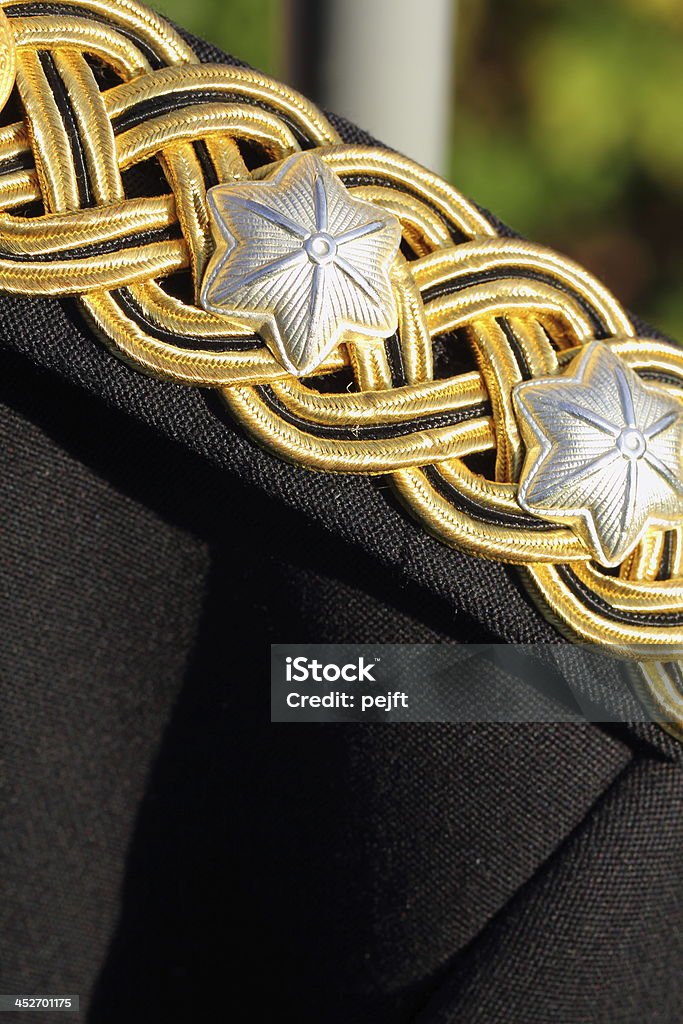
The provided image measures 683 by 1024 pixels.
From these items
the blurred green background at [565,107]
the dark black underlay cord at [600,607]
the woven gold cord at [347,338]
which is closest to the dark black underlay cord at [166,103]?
the woven gold cord at [347,338]

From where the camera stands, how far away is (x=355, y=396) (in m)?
0.48

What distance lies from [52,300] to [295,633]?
223mm

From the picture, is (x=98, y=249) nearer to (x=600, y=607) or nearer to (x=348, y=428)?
(x=348, y=428)

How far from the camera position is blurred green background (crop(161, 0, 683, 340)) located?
260 cm

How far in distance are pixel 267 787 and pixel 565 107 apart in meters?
2.33

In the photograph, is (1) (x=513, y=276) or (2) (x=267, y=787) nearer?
(1) (x=513, y=276)

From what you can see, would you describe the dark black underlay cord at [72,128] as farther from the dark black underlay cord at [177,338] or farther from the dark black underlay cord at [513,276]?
the dark black underlay cord at [513,276]

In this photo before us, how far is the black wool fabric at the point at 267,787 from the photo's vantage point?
1.82 ft

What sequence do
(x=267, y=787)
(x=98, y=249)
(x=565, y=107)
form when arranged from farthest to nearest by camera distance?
(x=565, y=107) < (x=267, y=787) < (x=98, y=249)

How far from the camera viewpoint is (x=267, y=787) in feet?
2.07

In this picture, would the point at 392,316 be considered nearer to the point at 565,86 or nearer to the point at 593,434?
the point at 593,434

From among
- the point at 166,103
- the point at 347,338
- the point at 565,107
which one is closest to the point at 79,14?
the point at 166,103

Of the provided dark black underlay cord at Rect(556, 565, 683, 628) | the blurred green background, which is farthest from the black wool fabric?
the blurred green background


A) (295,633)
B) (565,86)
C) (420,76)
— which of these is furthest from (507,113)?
(295,633)
